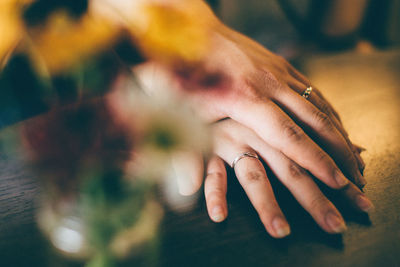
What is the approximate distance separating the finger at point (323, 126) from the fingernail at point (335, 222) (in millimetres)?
100

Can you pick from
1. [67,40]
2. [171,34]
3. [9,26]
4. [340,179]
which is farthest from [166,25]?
[340,179]

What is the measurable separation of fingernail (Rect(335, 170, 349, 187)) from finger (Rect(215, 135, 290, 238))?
0.10 metres

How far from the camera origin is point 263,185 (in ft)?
1.36

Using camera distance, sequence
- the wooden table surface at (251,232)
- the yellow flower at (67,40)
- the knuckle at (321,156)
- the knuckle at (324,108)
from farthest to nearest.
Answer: the yellow flower at (67,40)
the knuckle at (324,108)
the knuckle at (321,156)
the wooden table surface at (251,232)

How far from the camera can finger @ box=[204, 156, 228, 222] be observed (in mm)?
374

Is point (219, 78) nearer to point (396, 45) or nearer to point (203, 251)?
point (203, 251)

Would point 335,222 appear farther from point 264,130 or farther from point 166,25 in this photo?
point 166,25

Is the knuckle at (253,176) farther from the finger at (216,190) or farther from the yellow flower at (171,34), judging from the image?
the yellow flower at (171,34)

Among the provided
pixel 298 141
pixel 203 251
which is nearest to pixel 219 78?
pixel 298 141

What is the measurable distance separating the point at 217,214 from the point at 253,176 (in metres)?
0.10

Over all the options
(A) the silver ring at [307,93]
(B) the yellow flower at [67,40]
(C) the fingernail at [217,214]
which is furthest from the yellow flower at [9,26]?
(A) the silver ring at [307,93]

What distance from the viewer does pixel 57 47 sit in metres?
0.66

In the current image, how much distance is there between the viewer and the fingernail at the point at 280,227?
34 cm

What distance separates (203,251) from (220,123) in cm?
30
